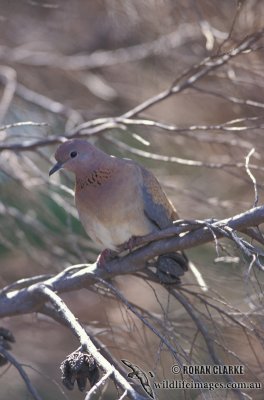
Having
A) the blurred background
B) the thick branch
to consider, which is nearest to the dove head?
the blurred background

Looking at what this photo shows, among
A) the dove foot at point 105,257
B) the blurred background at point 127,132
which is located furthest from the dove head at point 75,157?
the dove foot at point 105,257

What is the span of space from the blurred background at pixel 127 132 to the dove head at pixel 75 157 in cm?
10

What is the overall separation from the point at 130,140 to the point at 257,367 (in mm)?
2951

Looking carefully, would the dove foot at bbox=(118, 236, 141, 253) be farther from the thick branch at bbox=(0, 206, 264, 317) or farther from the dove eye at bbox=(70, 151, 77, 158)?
the dove eye at bbox=(70, 151, 77, 158)

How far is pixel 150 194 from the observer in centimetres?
340

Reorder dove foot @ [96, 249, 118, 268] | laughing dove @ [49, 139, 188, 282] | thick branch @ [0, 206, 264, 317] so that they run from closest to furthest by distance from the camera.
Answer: thick branch @ [0, 206, 264, 317]
dove foot @ [96, 249, 118, 268]
laughing dove @ [49, 139, 188, 282]

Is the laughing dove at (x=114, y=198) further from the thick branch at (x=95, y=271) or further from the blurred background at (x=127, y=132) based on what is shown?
the thick branch at (x=95, y=271)

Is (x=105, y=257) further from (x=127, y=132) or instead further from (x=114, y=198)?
(x=127, y=132)

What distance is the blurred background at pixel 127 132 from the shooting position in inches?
138

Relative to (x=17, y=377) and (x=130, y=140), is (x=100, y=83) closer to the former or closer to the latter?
(x=130, y=140)

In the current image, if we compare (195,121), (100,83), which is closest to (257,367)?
(195,121)

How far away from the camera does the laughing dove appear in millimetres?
3293

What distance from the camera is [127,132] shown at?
4457 millimetres

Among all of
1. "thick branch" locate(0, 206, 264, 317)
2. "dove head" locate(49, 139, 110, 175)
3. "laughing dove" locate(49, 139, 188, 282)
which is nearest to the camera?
"thick branch" locate(0, 206, 264, 317)
